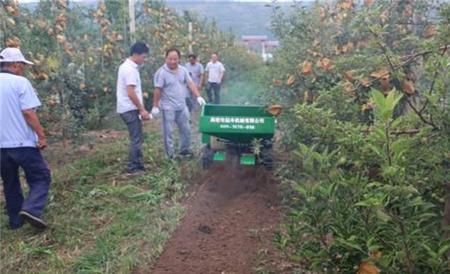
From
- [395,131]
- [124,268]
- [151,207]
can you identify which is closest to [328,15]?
[151,207]

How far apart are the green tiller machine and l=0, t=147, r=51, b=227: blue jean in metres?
2.31

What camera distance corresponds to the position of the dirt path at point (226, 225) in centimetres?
456

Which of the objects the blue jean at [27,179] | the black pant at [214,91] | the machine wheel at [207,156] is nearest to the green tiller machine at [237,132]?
the machine wheel at [207,156]

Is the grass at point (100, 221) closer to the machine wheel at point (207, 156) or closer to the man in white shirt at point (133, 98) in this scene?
the machine wheel at point (207, 156)

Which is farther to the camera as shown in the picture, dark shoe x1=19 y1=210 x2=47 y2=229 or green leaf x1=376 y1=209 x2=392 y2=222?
dark shoe x1=19 y1=210 x2=47 y2=229

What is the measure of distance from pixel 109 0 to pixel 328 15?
721 centimetres

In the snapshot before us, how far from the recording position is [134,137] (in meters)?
7.39

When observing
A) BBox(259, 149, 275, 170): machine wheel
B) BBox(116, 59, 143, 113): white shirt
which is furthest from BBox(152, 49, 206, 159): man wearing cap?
BBox(259, 149, 275, 170): machine wheel

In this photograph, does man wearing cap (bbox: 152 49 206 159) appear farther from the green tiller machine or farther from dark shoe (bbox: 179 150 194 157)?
the green tiller machine

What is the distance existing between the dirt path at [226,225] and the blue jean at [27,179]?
1.23 meters

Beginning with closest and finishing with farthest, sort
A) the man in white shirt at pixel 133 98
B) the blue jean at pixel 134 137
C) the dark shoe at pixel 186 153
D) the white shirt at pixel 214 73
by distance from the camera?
the man in white shirt at pixel 133 98
the blue jean at pixel 134 137
the dark shoe at pixel 186 153
the white shirt at pixel 214 73

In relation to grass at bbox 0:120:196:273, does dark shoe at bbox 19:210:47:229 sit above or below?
above

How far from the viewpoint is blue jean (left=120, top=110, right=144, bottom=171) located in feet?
24.0

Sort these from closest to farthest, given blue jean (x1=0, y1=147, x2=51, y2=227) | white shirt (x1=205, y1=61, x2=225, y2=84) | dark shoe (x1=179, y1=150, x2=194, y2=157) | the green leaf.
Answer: the green leaf
blue jean (x1=0, y1=147, x2=51, y2=227)
dark shoe (x1=179, y1=150, x2=194, y2=157)
white shirt (x1=205, y1=61, x2=225, y2=84)
